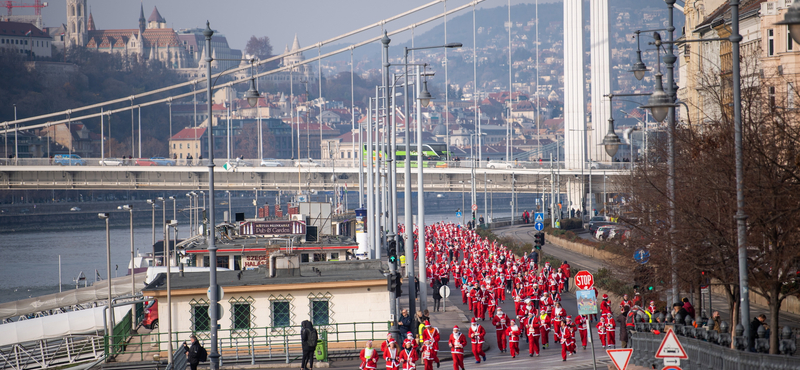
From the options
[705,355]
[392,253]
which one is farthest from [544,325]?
[705,355]

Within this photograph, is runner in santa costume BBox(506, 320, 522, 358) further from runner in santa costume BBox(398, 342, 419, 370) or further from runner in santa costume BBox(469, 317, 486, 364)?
runner in santa costume BBox(398, 342, 419, 370)

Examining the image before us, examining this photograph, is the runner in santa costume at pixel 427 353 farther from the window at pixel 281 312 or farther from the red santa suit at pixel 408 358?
the window at pixel 281 312

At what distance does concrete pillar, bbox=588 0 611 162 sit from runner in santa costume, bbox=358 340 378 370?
76.8m

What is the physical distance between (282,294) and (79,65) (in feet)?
577

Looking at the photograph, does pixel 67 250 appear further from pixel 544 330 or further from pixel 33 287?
pixel 544 330

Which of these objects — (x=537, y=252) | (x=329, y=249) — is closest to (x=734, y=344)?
(x=329, y=249)

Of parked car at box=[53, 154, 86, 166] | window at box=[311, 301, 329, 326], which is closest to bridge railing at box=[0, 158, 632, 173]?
parked car at box=[53, 154, 86, 166]

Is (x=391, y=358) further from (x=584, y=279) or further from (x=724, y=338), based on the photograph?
(x=724, y=338)

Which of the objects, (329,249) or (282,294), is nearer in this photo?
(282,294)

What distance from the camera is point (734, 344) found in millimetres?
13406

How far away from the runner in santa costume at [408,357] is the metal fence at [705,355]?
4351 mm

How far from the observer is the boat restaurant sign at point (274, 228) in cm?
2798

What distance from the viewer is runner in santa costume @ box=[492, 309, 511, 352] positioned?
2155 cm

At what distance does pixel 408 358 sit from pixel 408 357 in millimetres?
19
